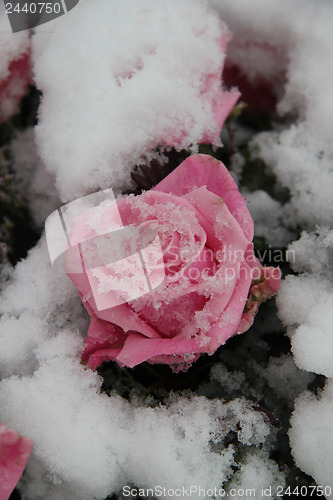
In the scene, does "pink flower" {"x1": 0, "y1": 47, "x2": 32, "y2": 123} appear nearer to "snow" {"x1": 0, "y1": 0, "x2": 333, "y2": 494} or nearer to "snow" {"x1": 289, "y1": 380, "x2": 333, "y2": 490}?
"snow" {"x1": 0, "y1": 0, "x2": 333, "y2": 494}

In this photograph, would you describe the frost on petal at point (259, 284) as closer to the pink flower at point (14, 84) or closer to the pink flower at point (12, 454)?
the pink flower at point (12, 454)

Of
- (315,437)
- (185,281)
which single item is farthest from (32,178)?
(315,437)

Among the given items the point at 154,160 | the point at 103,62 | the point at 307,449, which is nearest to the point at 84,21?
the point at 103,62

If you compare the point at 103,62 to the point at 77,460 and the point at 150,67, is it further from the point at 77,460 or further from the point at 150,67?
the point at 77,460

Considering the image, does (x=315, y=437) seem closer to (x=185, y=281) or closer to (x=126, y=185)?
(x=185, y=281)

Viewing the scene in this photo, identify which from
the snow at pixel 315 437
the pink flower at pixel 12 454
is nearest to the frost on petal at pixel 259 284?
the snow at pixel 315 437
